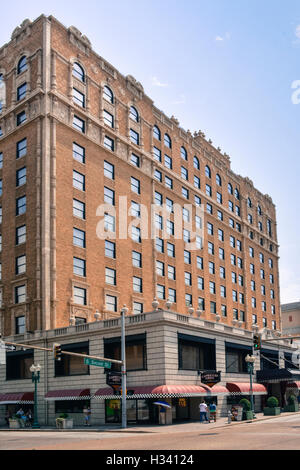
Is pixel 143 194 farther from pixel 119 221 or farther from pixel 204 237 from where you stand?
pixel 204 237

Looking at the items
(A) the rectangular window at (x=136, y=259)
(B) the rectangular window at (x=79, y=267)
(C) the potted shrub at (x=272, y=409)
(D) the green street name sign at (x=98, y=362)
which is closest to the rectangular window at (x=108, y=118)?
(A) the rectangular window at (x=136, y=259)

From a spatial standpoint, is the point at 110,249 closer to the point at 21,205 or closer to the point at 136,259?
the point at 136,259

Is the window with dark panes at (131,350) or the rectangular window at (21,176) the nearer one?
the window with dark panes at (131,350)

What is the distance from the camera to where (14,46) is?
A: 5734cm

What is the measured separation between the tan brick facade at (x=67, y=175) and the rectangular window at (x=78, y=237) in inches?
15.2

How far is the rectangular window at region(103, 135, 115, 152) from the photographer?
58.5m

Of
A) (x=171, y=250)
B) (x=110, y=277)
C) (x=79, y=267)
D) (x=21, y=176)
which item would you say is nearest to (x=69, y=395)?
(x=79, y=267)

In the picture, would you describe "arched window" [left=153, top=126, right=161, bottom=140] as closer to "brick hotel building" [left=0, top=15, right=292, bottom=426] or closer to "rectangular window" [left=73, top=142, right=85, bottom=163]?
"brick hotel building" [left=0, top=15, right=292, bottom=426]

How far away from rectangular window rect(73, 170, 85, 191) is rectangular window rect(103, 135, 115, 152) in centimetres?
597

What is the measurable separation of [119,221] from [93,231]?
4.29 m

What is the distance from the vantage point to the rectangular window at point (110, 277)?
54844mm

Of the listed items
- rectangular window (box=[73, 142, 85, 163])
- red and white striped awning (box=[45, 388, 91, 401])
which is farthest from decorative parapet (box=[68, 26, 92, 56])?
red and white striped awning (box=[45, 388, 91, 401])

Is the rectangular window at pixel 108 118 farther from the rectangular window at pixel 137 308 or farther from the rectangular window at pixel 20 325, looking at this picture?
the rectangular window at pixel 20 325
